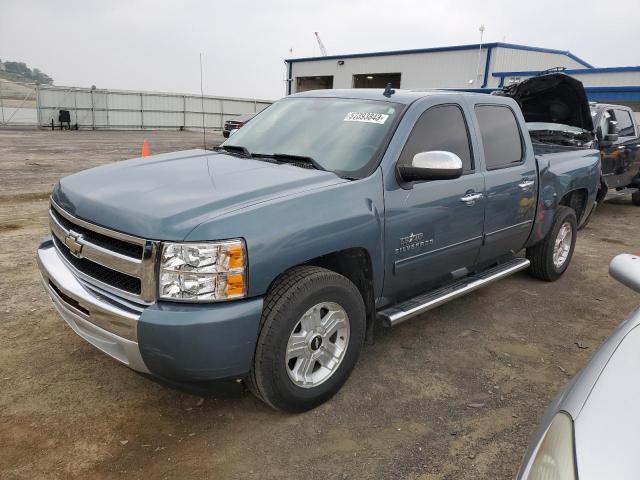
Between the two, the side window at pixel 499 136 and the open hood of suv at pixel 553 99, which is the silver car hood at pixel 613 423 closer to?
the side window at pixel 499 136

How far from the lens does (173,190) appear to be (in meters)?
2.81

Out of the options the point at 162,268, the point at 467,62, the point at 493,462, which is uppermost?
the point at 467,62

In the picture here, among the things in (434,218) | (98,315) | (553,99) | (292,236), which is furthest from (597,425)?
(553,99)

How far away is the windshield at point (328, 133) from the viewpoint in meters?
3.27

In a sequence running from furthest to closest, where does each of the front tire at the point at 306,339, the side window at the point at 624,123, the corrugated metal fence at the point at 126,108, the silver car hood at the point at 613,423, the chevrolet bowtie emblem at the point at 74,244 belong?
the corrugated metal fence at the point at 126,108 → the side window at the point at 624,123 → the chevrolet bowtie emblem at the point at 74,244 → the front tire at the point at 306,339 → the silver car hood at the point at 613,423

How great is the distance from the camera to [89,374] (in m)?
3.27

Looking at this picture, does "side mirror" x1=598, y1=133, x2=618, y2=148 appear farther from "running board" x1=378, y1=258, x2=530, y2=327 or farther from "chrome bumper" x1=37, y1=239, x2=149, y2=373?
"chrome bumper" x1=37, y1=239, x2=149, y2=373

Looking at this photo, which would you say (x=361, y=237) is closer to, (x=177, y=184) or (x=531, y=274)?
(x=177, y=184)

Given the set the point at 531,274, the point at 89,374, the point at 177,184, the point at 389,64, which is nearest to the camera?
the point at 177,184

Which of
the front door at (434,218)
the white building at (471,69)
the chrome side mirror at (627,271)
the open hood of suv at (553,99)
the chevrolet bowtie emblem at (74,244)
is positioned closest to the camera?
the chrome side mirror at (627,271)

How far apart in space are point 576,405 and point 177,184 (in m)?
2.24

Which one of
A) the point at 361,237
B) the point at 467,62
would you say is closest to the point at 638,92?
the point at 467,62

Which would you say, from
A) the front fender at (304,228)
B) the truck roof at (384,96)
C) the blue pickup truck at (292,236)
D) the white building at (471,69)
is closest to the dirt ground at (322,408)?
the blue pickup truck at (292,236)

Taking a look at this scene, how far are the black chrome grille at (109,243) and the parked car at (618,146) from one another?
832 cm
